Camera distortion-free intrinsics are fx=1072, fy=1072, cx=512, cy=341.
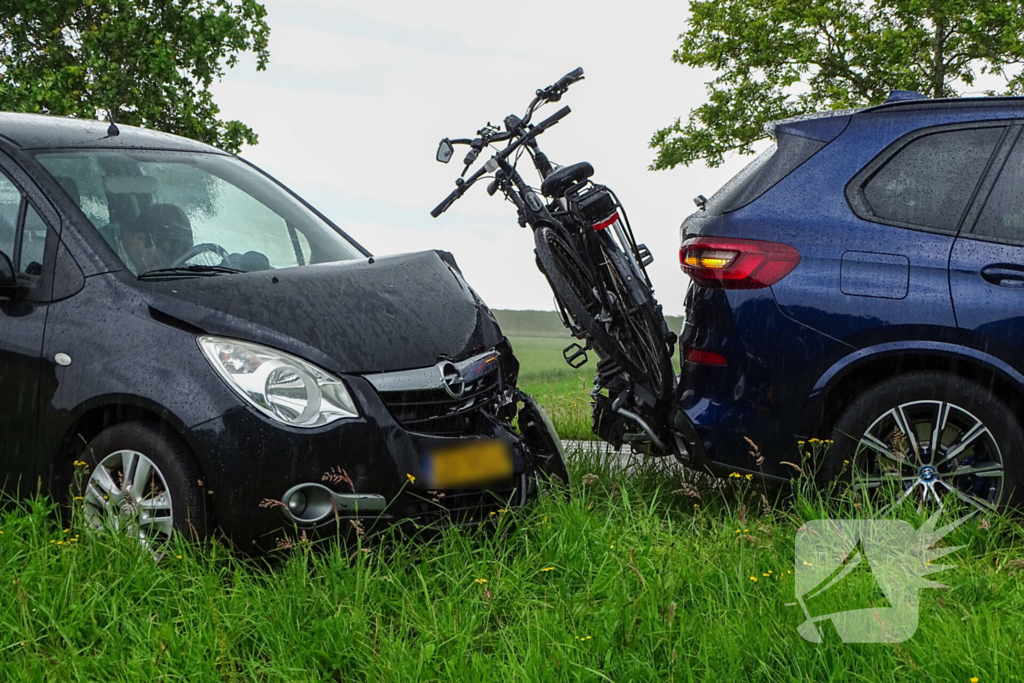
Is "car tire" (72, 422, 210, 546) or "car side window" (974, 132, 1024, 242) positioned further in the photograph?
"car side window" (974, 132, 1024, 242)

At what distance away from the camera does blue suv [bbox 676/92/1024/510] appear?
453 cm

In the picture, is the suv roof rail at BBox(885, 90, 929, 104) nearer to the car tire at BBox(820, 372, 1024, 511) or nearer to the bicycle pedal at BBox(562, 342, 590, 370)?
the car tire at BBox(820, 372, 1024, 511)

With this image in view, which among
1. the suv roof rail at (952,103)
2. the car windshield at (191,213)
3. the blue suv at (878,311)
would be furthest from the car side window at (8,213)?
the suv roof rail at (952,103)

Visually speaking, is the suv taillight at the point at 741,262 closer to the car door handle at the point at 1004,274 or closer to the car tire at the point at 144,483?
→ the car door handle at the point at 1004,274

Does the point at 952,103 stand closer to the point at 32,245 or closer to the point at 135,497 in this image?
the point at 135,497

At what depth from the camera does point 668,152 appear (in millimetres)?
28797

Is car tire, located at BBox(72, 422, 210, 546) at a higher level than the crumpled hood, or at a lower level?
lower

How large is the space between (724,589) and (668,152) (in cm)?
2613

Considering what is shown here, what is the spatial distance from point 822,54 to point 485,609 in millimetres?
25619

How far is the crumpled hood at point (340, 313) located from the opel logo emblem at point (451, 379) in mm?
47

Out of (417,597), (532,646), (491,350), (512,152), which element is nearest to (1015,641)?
(532,646)

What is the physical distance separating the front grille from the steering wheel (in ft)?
3.95

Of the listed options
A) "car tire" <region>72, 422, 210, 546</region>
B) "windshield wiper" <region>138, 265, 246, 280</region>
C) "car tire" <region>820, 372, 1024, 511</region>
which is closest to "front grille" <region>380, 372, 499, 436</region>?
"car tire" <region>72, 422, 210, 546</region>

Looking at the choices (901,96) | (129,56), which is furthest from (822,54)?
(901,96)
